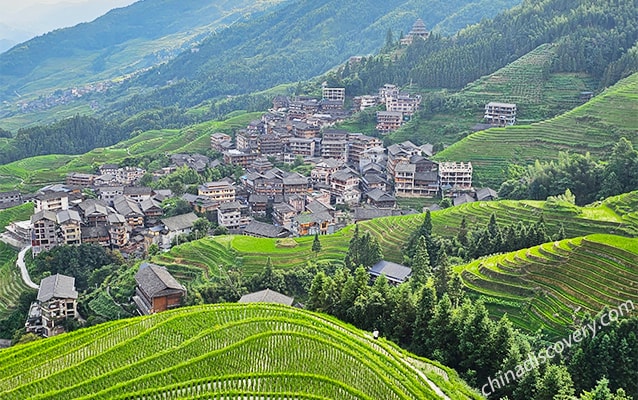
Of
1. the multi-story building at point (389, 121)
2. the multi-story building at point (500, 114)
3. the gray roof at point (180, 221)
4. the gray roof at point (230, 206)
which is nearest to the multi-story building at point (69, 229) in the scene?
the gray roof at point (180, 221)

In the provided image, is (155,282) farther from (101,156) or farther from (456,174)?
(101,156)

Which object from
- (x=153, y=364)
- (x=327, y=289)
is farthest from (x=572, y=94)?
(x=153, y=364)

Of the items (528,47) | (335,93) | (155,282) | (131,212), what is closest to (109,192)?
(131,212)

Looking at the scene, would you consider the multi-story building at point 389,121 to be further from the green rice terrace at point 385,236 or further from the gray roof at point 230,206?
the green rice terrace at point 385,236

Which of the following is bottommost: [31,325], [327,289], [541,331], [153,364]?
[31,325]

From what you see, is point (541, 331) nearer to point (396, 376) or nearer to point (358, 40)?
point (396, 376)

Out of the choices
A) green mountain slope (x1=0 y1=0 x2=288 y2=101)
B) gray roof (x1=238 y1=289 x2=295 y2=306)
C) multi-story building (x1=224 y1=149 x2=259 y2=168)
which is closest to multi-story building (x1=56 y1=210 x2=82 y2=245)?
gray roof (x1=238 y1=289 x2=295 y2=306)

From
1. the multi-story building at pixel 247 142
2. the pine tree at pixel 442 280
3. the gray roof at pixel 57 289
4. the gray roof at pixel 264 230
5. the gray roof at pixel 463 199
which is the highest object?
the pine tree at pixel 442 280
